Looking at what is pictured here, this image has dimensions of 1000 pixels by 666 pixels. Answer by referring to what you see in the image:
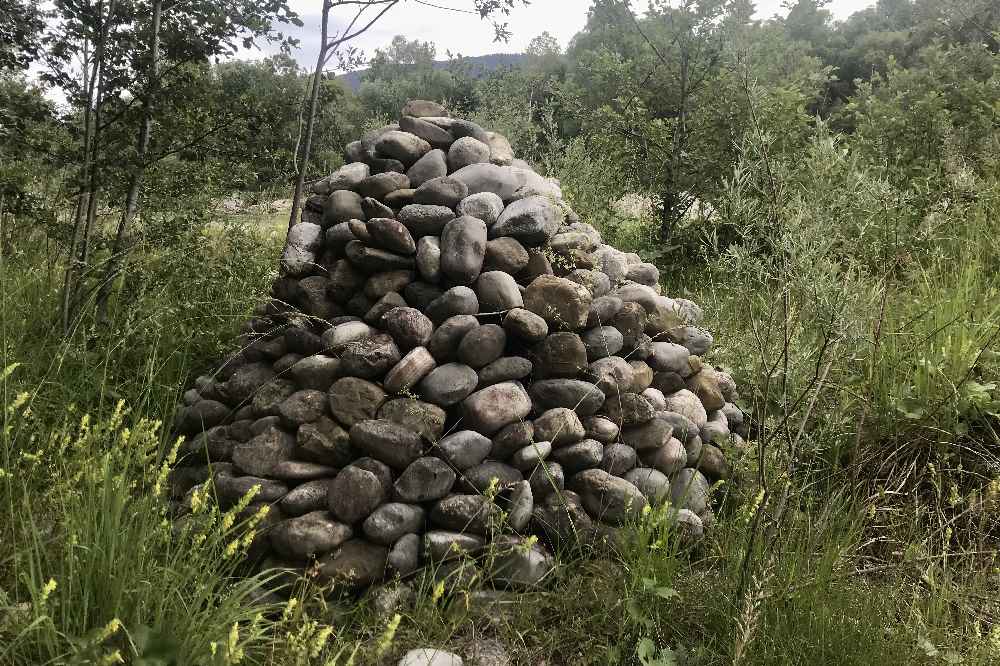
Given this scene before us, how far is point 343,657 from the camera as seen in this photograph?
2150mm

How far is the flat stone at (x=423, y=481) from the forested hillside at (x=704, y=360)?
299 mm

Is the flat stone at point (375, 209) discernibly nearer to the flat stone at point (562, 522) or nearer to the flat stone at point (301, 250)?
the flat stone at point (301, 250)

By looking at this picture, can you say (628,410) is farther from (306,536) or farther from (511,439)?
(306,536)

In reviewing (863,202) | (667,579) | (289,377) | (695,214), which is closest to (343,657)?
(667,579)

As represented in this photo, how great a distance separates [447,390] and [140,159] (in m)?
2.24

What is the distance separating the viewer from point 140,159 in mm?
3719

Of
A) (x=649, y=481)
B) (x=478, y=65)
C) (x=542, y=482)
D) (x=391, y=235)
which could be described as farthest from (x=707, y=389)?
(x=478, y=65)

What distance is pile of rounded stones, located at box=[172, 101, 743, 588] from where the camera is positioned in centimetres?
254

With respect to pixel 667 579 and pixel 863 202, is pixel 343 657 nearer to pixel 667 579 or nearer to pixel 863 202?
pixel 667 579

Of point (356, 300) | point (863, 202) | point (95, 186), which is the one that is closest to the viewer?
point (863, 202)

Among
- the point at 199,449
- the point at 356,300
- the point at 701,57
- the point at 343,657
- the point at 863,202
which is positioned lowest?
the point at 343,657

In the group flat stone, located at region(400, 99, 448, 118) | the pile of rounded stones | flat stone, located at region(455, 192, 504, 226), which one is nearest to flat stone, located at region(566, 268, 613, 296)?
the pile of rounded stones

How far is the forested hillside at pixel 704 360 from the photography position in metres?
1.97

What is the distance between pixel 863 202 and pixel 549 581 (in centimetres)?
166
